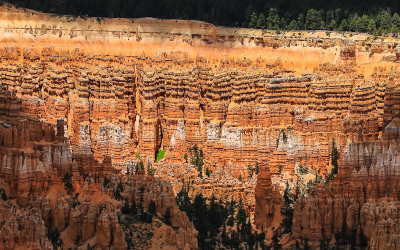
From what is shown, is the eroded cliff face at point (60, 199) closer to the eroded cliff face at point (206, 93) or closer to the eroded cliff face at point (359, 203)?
the eroded cliff face at point (206, 93)

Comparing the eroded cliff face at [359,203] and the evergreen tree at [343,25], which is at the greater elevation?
the evergreen tree at [343,25]

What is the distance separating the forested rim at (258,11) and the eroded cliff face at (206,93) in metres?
3.27

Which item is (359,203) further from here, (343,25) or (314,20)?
(314,20)

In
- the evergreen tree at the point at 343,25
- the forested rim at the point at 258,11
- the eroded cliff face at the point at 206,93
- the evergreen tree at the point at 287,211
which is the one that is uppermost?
the forested rim at the point at 258,11

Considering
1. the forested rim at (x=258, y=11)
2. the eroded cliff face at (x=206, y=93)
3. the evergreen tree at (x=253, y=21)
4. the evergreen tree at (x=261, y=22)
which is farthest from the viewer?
the evergreen tree at (x=253, y=21)

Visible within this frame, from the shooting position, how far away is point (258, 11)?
545 ft

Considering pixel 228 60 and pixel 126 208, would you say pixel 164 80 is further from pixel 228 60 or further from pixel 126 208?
pixel 126 208

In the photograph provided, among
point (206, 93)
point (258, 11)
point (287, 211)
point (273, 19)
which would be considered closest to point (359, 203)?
point (287, 211)

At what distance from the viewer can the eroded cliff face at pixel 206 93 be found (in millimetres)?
137875

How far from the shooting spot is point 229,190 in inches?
5305

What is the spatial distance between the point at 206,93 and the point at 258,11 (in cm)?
2074

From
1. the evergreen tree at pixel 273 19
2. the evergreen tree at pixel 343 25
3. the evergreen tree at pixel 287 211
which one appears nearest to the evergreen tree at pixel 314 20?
the evergreen tree at pixel 343 25

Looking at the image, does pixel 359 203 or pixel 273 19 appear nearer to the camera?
pixel 359 203

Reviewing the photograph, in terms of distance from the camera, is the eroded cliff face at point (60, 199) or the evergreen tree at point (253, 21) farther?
the evergreen tree at point (253, 21)
